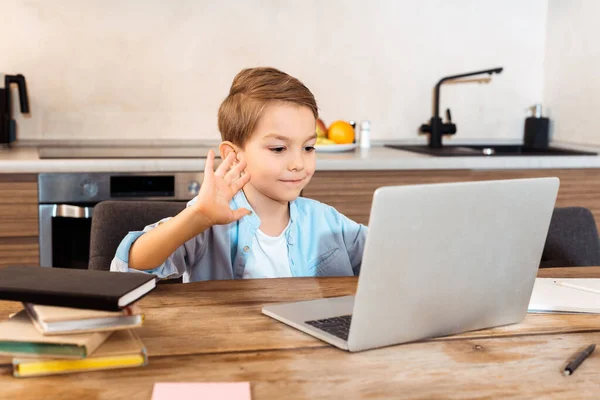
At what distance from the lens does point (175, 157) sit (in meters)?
2.53

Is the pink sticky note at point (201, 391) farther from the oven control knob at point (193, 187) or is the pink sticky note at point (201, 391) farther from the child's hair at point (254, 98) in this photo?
the oven control knob at point (193, 187)

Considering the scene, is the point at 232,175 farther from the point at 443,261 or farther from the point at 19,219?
the point at 19,219

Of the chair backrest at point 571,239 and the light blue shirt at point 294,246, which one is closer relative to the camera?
the light blue shirt at point 294,246

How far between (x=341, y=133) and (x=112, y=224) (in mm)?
1445

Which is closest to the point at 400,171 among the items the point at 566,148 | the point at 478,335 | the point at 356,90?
the point at 356,90

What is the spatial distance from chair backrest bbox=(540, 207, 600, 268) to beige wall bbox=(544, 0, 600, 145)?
1.17m

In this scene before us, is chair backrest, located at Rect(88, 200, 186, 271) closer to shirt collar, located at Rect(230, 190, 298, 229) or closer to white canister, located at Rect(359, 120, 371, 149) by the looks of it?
shirt collar, located at Rect(230, 190, 298, 229)

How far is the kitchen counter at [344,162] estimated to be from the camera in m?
2.40

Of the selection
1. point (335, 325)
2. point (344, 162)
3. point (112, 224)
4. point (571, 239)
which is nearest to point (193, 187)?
point (344, 162)

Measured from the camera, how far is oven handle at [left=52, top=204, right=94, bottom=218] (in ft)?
7.97

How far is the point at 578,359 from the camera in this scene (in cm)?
99

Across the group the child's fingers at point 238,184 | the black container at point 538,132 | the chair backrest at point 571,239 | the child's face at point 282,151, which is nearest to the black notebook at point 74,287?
the child's fingers at point 238,184

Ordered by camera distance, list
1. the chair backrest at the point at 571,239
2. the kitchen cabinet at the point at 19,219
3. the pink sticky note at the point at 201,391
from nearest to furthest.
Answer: the pink sticky note at the point at 201,391
the chair backrest at the point at 571,239
the kitchen cabinet at the point at 19,219

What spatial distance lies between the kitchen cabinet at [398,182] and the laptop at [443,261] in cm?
147
